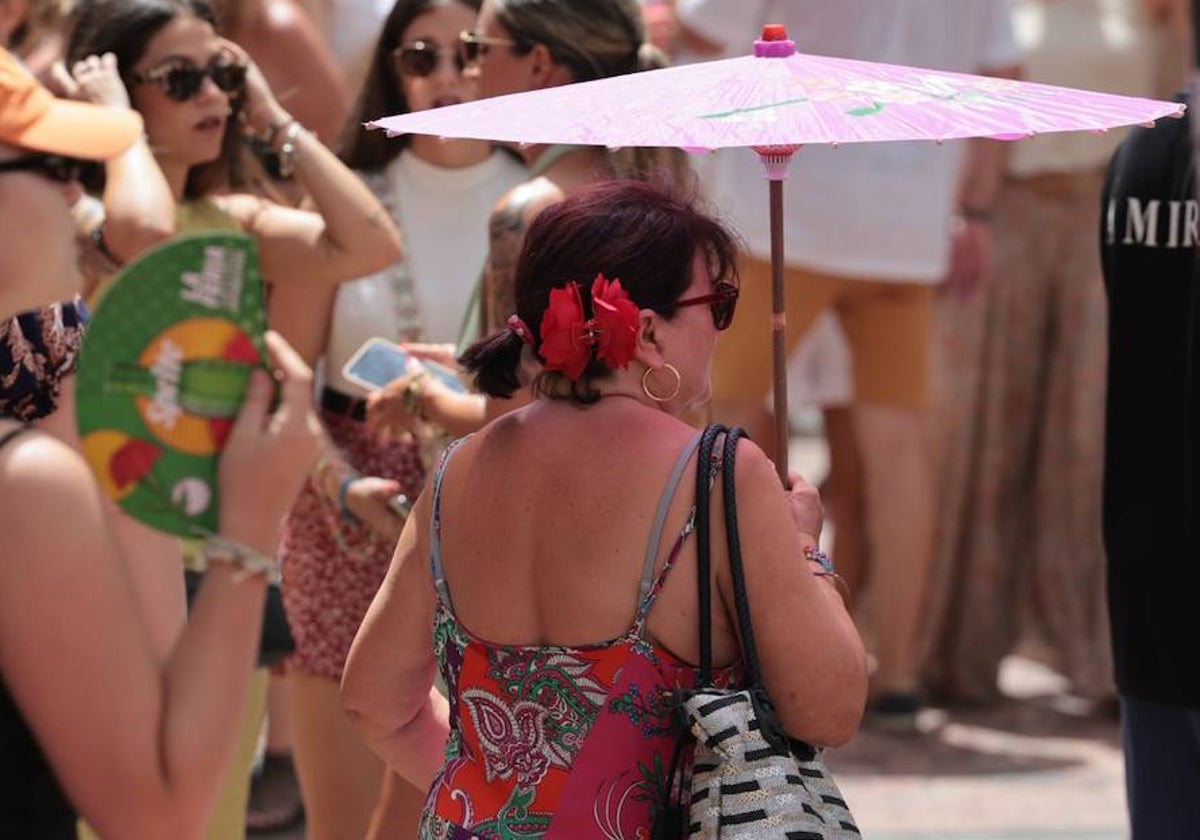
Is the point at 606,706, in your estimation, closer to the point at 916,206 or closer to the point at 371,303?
the point at 371,303

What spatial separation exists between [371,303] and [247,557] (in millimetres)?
2425

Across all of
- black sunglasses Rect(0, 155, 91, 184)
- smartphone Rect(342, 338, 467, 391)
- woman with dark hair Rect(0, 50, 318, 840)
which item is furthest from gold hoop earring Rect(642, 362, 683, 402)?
smartphone Rect(342, 338, 467, 391)

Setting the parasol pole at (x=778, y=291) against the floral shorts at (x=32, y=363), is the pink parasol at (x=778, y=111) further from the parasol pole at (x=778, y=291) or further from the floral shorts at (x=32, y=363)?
the floral shorts at (x=32, y=363)

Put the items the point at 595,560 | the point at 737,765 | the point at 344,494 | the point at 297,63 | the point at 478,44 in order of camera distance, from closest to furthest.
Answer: the point at 737,765
the point at 595,560
the point at 478,44
the point at 344,494
the point at 297,63

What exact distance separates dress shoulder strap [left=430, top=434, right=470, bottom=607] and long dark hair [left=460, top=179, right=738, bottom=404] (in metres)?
0.18

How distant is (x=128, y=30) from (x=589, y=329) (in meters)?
2.10

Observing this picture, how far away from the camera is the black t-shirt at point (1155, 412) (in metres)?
3.92

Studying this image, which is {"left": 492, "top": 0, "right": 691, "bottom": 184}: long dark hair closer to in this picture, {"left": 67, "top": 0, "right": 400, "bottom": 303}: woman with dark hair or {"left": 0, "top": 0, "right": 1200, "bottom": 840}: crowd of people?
{"left": 0, "top": 0, "right": 1200, "bottom": 840}: crowd of people

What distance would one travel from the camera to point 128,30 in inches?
187

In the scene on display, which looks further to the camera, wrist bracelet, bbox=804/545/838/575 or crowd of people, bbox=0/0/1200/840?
wrist bracelet, bbox=804/545/838/575

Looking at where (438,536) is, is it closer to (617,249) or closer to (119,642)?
(617,249)

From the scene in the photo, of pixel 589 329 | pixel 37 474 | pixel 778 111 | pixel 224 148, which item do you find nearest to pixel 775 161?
pixel 778 111

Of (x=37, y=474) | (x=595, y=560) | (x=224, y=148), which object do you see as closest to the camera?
(x=37, y=474)

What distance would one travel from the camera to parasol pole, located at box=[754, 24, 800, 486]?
3375mm
